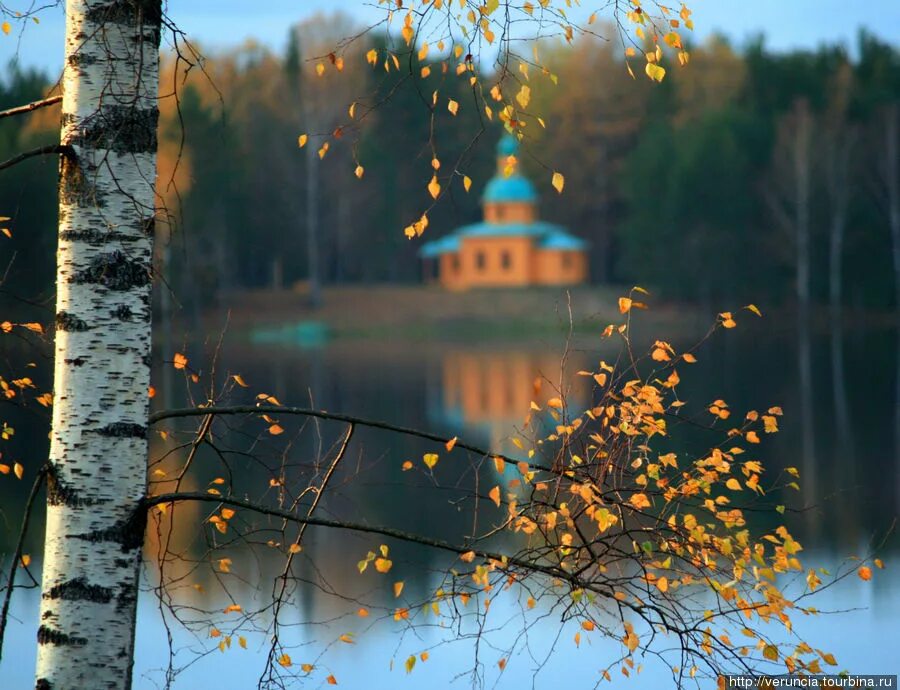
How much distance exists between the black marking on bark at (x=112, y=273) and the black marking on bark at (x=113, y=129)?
0.24 m

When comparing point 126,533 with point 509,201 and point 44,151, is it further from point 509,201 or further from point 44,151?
point 509,201

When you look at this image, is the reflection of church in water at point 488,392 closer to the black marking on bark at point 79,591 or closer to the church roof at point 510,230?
the black marking on bark at point 79,591

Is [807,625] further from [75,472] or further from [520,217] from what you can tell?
[520,217]

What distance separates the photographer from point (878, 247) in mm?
42656

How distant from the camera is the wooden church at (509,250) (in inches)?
1788

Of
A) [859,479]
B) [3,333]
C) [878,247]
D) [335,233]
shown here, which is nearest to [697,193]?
[878,247]

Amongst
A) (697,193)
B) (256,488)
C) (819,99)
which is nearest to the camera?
(256,488)

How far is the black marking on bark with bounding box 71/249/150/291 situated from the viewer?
8.90 ft

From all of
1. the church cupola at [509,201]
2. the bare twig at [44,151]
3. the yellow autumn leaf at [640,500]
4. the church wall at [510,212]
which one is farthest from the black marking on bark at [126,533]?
the church wall at [510,212]

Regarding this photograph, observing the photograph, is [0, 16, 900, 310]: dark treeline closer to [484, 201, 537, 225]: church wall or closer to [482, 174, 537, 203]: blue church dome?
[482, 174, 537, 203]: blue church dome

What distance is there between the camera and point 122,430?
8.99ft

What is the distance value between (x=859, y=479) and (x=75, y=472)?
1107 centimetres

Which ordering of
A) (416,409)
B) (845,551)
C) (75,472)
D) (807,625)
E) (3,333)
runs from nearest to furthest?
1. (75,472)
2. (3,333)
3. (807,625)
4. (845,551)
5. (416,409)

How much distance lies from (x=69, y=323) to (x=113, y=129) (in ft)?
1.45
